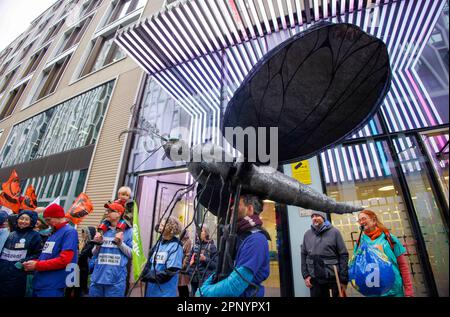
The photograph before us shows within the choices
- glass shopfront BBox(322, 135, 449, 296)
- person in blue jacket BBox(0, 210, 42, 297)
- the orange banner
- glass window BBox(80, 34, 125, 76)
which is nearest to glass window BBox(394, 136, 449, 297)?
glass shopfront BBox(322, 135, 449, 296)

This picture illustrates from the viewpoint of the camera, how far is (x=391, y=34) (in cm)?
358

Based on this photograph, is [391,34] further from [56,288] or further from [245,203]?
[56,288]

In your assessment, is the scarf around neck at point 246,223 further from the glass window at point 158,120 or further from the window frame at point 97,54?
the window frame at point 97,54

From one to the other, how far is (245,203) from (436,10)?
436cm

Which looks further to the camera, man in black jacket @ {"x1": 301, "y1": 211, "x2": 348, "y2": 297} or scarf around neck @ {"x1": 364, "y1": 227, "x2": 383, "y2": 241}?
man in black jacket @ {"x1": 301, "y1": 211, "x2": 348, "y2": 297}

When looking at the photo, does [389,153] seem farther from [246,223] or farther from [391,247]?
[246,223]

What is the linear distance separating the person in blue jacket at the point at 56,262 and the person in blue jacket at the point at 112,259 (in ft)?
0.91

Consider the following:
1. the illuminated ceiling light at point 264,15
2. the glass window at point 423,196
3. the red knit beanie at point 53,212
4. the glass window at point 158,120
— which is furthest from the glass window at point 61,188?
the glass window at point 423,196

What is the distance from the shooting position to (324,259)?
2898 mm

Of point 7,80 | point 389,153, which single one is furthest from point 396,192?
point 7,80

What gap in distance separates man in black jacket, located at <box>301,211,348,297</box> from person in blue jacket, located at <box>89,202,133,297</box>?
2.55 meters

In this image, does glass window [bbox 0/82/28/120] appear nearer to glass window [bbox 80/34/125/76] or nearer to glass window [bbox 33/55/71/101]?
glass window [bbox 33/55/71/101]

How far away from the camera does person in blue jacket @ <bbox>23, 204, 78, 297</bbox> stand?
2.44 meters

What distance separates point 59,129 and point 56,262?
365 inches
